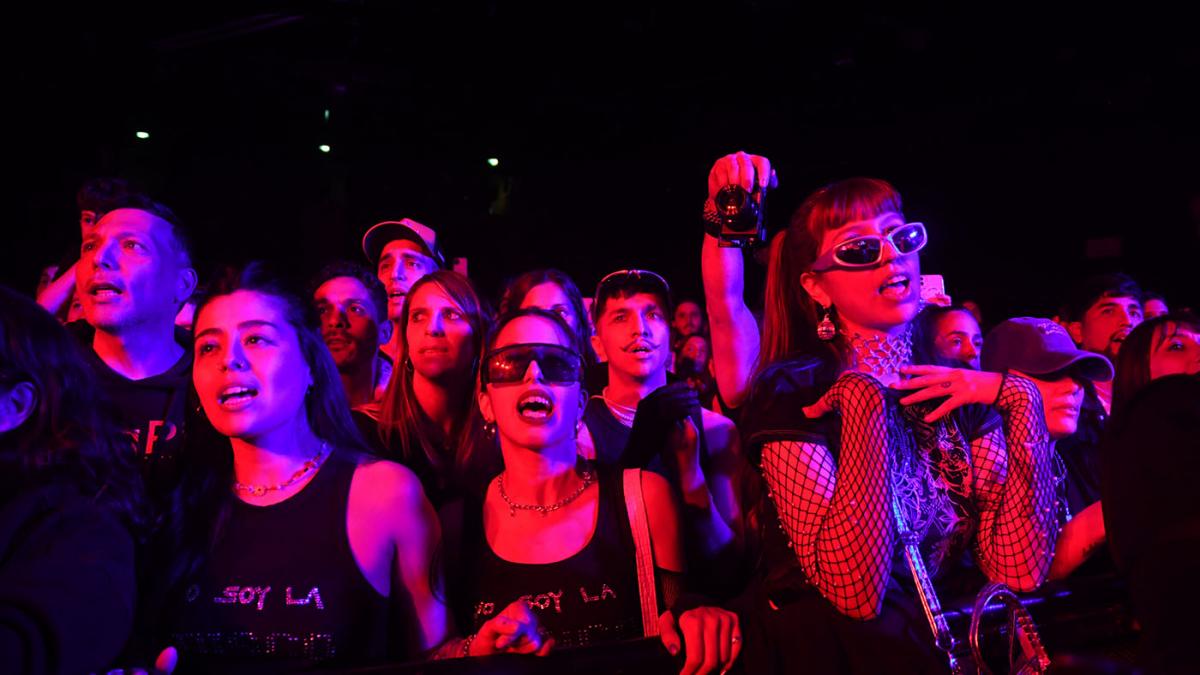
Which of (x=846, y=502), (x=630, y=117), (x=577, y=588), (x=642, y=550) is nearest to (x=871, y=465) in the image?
(x=846, y=502)

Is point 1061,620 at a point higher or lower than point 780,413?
lower

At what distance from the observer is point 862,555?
1669 mm

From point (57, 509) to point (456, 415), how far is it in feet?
5.78

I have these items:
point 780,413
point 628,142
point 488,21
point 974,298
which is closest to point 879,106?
point 974,298

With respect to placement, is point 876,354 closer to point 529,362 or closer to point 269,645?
point 529,362

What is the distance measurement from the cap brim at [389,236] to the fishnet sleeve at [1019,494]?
330 cm

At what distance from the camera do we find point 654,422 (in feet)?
8.59

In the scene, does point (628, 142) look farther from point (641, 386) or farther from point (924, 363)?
point (924, 363)

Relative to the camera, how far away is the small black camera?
2334 millimetres

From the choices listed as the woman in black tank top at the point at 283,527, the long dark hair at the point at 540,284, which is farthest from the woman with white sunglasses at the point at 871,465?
the long dark hair at the point at 540,284

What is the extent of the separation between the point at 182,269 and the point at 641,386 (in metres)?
1.96

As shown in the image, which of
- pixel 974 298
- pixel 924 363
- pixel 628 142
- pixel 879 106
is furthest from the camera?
pixel 628 142

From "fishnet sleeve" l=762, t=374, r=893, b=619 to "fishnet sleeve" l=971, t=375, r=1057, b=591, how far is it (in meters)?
0.37

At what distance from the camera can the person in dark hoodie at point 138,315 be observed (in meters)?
2.86
